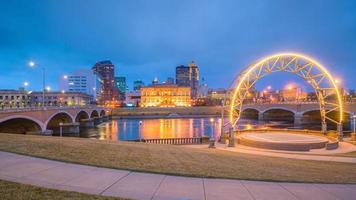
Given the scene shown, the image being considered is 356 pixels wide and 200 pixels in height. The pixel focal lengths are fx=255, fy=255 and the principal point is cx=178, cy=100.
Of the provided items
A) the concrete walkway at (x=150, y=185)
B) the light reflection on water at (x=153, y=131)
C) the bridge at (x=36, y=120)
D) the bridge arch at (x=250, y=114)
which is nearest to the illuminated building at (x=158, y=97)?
the bridge arch at (x=250, y=114)

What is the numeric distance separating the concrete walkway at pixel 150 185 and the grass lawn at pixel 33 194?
1.23ft

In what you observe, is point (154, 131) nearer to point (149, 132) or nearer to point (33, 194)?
point (149, 132)

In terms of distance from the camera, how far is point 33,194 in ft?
20.0

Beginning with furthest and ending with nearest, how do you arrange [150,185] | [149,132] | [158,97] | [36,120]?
[158,97] < [149,132] < [36,120] < [150,185]

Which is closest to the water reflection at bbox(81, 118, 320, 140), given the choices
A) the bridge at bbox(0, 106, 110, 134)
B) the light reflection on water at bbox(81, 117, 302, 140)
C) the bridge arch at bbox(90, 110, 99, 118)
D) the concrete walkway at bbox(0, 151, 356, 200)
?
the light reflection on water at bbox(81, 117, 302, 140)

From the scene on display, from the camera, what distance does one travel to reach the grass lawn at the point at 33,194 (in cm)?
591

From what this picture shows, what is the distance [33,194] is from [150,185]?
300cm

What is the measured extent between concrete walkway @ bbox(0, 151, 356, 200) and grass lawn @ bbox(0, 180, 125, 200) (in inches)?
14.8

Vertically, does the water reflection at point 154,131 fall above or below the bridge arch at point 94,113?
below

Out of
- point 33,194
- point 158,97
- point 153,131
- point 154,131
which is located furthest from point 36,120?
point 158,97

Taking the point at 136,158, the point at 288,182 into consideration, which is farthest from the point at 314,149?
the point at 136,158

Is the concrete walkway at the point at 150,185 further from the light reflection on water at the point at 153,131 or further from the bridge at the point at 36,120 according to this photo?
the light reflection on water at the point at 153,131

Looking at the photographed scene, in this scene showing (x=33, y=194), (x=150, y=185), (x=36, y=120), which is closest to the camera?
(x=33, y=194)

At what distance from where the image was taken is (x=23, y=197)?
19.2 feet
